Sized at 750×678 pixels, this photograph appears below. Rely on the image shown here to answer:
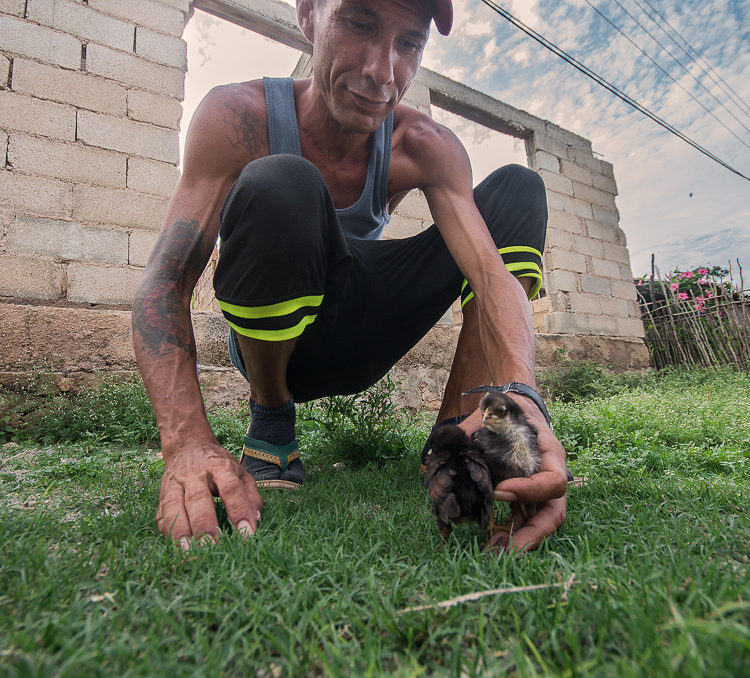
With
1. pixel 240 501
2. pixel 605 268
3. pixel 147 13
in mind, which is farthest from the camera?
pixel 605 268

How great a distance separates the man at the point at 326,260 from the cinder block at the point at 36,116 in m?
2.75

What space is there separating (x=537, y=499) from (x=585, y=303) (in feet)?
23.0

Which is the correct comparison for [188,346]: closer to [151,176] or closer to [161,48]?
[151,176]

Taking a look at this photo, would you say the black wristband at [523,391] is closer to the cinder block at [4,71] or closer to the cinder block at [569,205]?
the cinder block at [4,71]

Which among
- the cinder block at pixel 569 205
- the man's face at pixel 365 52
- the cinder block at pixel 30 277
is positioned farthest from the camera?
the cinder block at pixel 569 205

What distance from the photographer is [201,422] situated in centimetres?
168

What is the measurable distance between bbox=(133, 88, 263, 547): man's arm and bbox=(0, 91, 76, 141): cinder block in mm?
2761

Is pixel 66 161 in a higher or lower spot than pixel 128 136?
lower

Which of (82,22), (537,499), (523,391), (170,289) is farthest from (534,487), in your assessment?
(82,22)

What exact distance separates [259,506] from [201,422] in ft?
1.25

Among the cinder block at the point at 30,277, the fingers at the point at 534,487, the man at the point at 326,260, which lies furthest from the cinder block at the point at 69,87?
the fingers at the point at 534,487

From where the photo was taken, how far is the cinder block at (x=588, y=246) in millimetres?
7746

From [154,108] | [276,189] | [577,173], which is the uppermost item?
[577,173]

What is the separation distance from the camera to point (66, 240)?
3.99 meters
